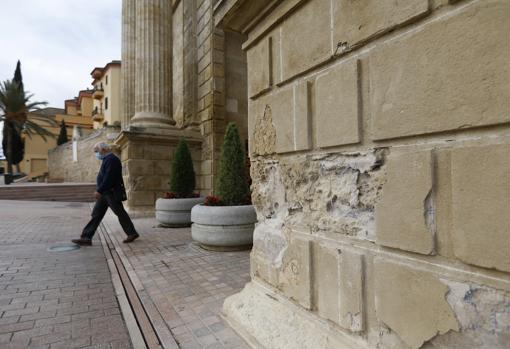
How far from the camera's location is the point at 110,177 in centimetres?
531

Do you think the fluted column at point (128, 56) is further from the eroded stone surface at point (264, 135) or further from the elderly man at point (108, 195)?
the eroded stone surface at point (264, 135)

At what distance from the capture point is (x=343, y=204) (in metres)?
1.54

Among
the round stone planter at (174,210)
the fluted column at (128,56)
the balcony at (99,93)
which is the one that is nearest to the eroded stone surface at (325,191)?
the round stone planter at (174,210)

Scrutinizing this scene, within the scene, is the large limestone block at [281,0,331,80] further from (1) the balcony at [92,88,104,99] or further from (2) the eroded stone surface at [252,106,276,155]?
(1) the balcony at [92,88,104,99]

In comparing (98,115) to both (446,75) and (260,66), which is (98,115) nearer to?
(260,66)

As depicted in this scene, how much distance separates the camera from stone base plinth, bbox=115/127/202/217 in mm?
8328

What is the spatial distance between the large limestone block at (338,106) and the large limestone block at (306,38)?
140mm

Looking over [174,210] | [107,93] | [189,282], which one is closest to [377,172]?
[189,282]

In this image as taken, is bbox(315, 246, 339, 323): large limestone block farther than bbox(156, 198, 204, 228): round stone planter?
No

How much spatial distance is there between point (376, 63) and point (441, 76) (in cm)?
31

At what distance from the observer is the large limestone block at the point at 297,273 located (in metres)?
1.72

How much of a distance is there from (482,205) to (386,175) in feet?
1.23

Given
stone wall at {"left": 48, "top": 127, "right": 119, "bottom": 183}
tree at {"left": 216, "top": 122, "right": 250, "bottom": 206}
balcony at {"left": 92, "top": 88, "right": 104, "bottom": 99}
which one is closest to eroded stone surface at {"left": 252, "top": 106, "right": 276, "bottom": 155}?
tree at {"left": 216, "top": 122, "right": 250, "bottom": 206}

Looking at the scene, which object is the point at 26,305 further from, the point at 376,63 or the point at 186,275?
the point at 376,63
